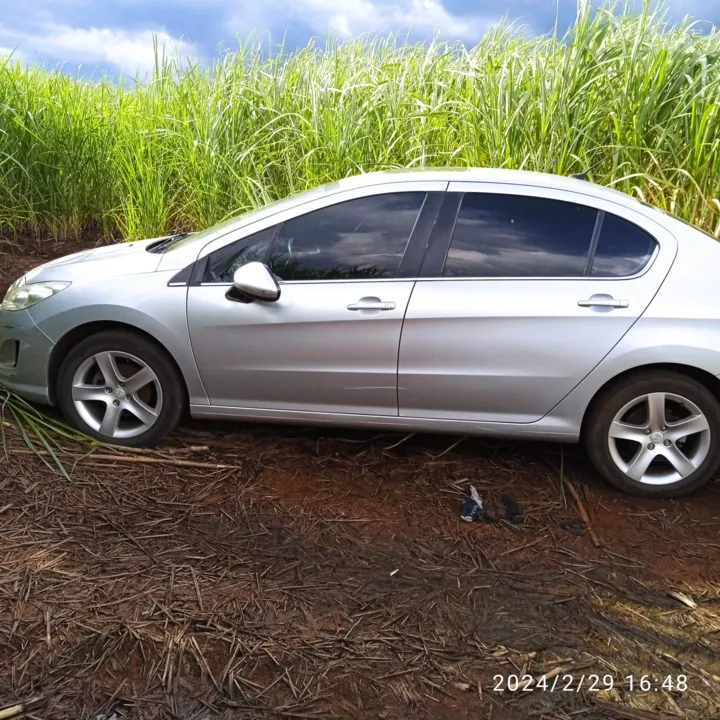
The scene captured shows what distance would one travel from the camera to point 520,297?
320 centimetres

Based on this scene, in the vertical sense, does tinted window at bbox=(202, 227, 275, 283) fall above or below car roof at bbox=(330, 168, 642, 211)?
below

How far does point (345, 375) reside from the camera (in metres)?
3.38

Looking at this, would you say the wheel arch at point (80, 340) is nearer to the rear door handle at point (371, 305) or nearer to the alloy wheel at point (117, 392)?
the alloy wheel at point (117, 392)

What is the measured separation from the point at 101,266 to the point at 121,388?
2.25 ft

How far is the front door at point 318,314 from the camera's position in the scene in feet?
10.9

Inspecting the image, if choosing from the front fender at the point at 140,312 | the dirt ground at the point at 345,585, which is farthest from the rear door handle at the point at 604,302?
the front fender at the point at 140,312

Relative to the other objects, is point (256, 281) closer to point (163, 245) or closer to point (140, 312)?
point (140, 312)

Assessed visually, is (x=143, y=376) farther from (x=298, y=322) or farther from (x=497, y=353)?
(x=497, y=353)

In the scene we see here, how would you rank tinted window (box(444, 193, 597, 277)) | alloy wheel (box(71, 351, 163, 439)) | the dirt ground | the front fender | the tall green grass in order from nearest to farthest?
the dirt ground
tinted window (box(444, 193, 597, 277))
the front fender
alloy wheel (box(71, 351, 163, 439))
the tall green grass

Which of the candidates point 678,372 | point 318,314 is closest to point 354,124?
point 318,314

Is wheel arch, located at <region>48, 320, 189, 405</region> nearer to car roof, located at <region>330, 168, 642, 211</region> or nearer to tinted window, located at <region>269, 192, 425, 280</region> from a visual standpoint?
tinted window, located at <region>269, 192, 425, 280</region>

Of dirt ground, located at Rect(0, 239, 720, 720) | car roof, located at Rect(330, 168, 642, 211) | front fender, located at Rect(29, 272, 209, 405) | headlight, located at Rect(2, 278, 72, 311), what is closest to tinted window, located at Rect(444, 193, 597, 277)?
car roof, located at Rect(330, 168, 642, 211)

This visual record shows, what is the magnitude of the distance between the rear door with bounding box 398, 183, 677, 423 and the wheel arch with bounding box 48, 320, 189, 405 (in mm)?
1257

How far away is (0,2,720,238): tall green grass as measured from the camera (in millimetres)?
5559
